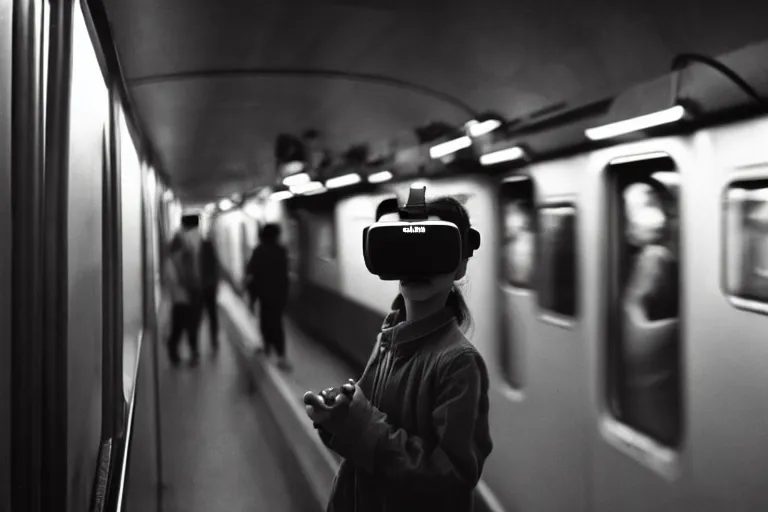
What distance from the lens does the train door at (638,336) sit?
2.05 m

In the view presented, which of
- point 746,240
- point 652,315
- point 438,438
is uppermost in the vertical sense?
point 746,240

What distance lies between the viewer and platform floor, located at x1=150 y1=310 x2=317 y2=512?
1682mm

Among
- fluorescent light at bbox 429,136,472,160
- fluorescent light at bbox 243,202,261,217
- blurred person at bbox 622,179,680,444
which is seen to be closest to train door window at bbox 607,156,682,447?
blurred person at bbox 622,179,680,444

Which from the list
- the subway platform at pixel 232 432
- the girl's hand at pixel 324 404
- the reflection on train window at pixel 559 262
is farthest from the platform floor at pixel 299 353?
the reflection on train window at pixel 559 262

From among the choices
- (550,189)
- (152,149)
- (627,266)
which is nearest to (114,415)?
(152,149)

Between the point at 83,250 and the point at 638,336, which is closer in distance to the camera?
the point at 83,250

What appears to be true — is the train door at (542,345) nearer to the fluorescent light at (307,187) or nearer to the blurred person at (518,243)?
the blurred person at (518,243)

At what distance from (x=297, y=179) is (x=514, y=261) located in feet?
2.30

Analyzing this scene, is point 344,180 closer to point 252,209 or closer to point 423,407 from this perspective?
point 252,209

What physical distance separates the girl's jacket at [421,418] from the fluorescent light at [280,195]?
1.43 feet

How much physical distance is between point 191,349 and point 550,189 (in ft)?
3.63

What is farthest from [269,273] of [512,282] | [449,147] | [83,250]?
[512,282]

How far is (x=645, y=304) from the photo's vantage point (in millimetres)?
2174

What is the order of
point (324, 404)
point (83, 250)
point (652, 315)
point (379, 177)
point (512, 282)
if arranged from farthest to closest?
point (652, 315)
point (512, 282)
point (379, 177)
point (83, 250)
point (324, 404)
